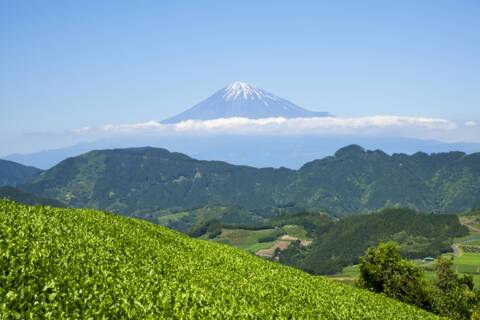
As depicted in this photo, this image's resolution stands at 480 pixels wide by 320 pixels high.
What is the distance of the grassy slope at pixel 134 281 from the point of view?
66.7ft

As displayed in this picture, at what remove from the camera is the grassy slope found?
2034cm

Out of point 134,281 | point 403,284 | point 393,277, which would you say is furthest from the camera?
point 393,277

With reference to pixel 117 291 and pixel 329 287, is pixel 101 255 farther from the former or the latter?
pixel 329 287

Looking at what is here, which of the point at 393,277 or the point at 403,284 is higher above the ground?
the point at 393,277

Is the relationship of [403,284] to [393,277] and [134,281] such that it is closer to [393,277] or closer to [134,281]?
[393,277]

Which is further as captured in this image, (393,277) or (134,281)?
(393,277)

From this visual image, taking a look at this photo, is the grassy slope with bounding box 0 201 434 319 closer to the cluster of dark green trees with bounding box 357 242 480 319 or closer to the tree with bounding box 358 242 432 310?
the tree with bounding box 358 242 432 310

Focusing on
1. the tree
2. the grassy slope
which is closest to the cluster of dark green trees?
the tree

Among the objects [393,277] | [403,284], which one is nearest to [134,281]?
[403,284]

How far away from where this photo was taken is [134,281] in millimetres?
27266

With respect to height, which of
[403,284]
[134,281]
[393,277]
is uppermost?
[134,281]

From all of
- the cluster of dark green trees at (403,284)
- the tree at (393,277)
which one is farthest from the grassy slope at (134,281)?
the cluster of dark green trees at (403,284)

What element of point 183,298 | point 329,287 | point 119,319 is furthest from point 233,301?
point 329,287

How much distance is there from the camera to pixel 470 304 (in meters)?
110
